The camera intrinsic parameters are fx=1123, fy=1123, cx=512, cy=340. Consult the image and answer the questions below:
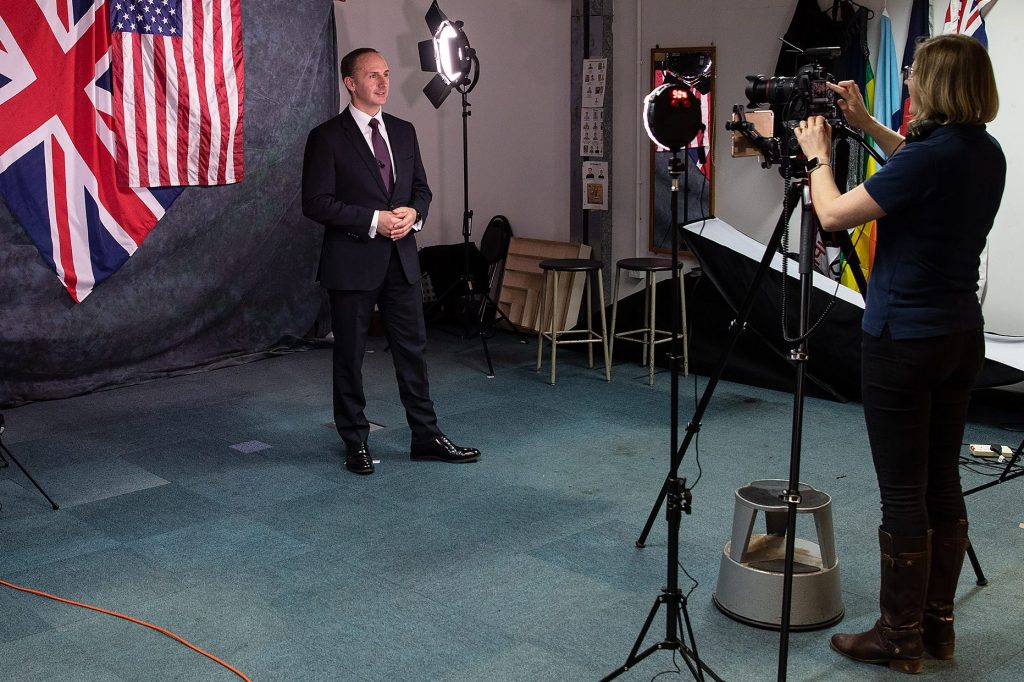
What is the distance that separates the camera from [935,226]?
243 centimetres

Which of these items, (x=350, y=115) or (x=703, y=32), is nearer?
(x=350, y=115)

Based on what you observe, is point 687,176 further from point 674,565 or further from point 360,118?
point 674,565

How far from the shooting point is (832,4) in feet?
18.1

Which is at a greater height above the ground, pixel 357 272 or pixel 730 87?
pixel 730 87

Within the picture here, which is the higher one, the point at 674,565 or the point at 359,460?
the point at 674,565

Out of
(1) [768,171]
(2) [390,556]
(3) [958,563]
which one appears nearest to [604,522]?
(2) [390,556]

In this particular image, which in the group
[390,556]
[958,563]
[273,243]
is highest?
[273,243]

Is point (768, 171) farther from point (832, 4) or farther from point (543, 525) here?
point (543, 525)

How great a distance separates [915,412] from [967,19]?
10.7ft

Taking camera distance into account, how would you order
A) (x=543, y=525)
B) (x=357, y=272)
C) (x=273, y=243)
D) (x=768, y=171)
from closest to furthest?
1. (x=543, y=525)
2. (x=357, y=272)
3. (x=768, y=171)
4. (x=273, y=243)

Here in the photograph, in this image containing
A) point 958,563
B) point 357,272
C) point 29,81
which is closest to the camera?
point 958,563

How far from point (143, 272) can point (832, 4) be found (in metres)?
3.85

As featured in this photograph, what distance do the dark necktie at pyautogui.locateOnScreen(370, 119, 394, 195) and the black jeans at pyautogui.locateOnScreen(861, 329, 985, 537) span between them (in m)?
2.31

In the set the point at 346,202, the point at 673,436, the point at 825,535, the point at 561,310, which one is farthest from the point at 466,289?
the point at 673,436
